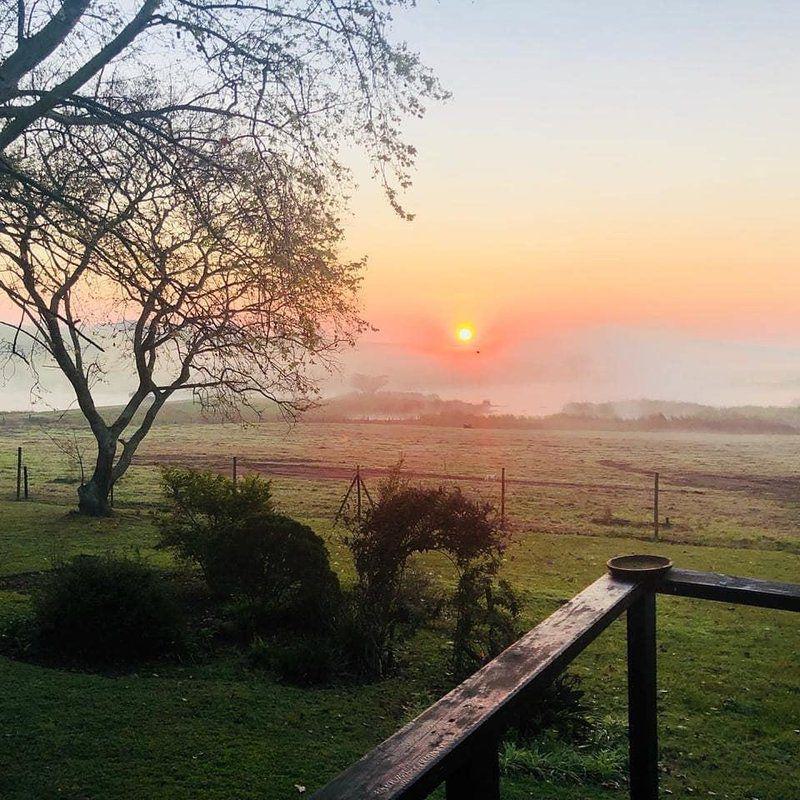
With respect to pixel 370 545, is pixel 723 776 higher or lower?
lower

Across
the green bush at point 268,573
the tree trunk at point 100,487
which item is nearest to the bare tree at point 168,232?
the green bush at point 268,573

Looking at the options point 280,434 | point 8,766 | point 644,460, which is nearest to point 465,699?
point 8,766

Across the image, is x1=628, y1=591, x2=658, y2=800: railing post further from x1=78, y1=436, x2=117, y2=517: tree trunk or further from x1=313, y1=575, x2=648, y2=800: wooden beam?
x1=78, y1=436, x2=117, y2=517: tree trunk

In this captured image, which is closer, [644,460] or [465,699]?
[465,699]

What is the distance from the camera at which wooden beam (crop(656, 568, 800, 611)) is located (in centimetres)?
282

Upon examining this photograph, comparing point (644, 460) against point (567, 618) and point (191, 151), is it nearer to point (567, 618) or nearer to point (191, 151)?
point (191, 151)

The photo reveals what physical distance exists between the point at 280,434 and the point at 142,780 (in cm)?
4137

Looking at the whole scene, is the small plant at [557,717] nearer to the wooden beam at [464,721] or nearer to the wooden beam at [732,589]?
the wooden beam at [732,589]

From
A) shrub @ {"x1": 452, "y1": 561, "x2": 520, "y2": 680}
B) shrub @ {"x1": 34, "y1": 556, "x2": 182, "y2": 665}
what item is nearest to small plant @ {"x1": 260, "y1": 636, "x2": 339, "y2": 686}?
shrub @ {"x1": 34, "y1": 556, "x2": 182, "y2": 665}

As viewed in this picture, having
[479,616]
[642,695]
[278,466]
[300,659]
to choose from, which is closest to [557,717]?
[479,616]

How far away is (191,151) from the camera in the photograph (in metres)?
7.27

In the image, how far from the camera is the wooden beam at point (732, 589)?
282cm

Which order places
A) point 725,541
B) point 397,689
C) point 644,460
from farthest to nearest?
point 644,460 → point 725,541 → point 397,689

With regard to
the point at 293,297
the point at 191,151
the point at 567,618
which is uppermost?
the point at 191,151
